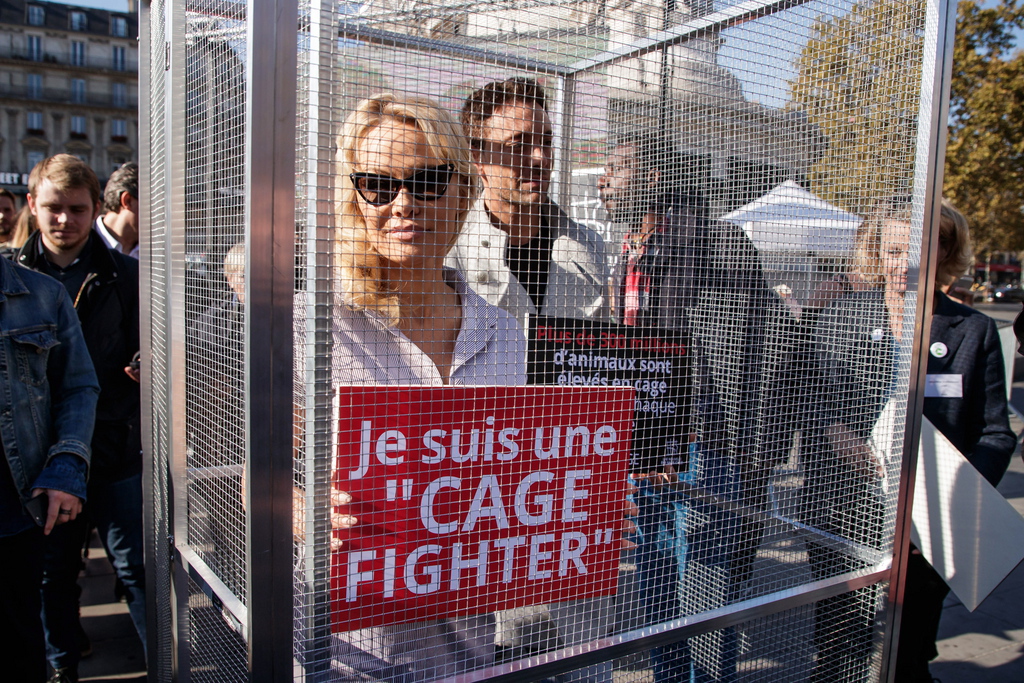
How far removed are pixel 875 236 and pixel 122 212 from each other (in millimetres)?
3764

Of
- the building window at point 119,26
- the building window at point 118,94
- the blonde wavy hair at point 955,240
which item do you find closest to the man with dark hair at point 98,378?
the blonde wavy hair at point 955,240

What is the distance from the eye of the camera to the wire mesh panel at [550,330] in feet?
3.81

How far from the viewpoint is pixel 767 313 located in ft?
6.58

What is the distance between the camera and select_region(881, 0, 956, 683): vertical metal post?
181cm

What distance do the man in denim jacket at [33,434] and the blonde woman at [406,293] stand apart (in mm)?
1328

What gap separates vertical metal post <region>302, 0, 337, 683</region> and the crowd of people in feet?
0.14

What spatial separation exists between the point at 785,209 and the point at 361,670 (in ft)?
4.71

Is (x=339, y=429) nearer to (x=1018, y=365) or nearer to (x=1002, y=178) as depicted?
(x=1018, y=365)

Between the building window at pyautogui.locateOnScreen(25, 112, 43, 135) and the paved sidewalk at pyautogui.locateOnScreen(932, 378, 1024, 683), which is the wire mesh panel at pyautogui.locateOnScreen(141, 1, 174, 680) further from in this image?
the building window at pyautogui.locateOnScreen(25, 112, 43, 135)

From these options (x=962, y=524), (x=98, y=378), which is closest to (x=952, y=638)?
(x=962, y=524)

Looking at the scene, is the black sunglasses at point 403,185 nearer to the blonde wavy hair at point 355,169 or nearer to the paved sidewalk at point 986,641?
the blonde wavy hair at point 355,169

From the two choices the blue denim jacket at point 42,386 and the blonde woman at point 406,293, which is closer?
the blonde woman at point 406,293

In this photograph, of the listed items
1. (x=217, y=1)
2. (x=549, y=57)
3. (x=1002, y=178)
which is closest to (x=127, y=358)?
(x=217, y=1)

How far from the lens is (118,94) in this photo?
47.6 meters
